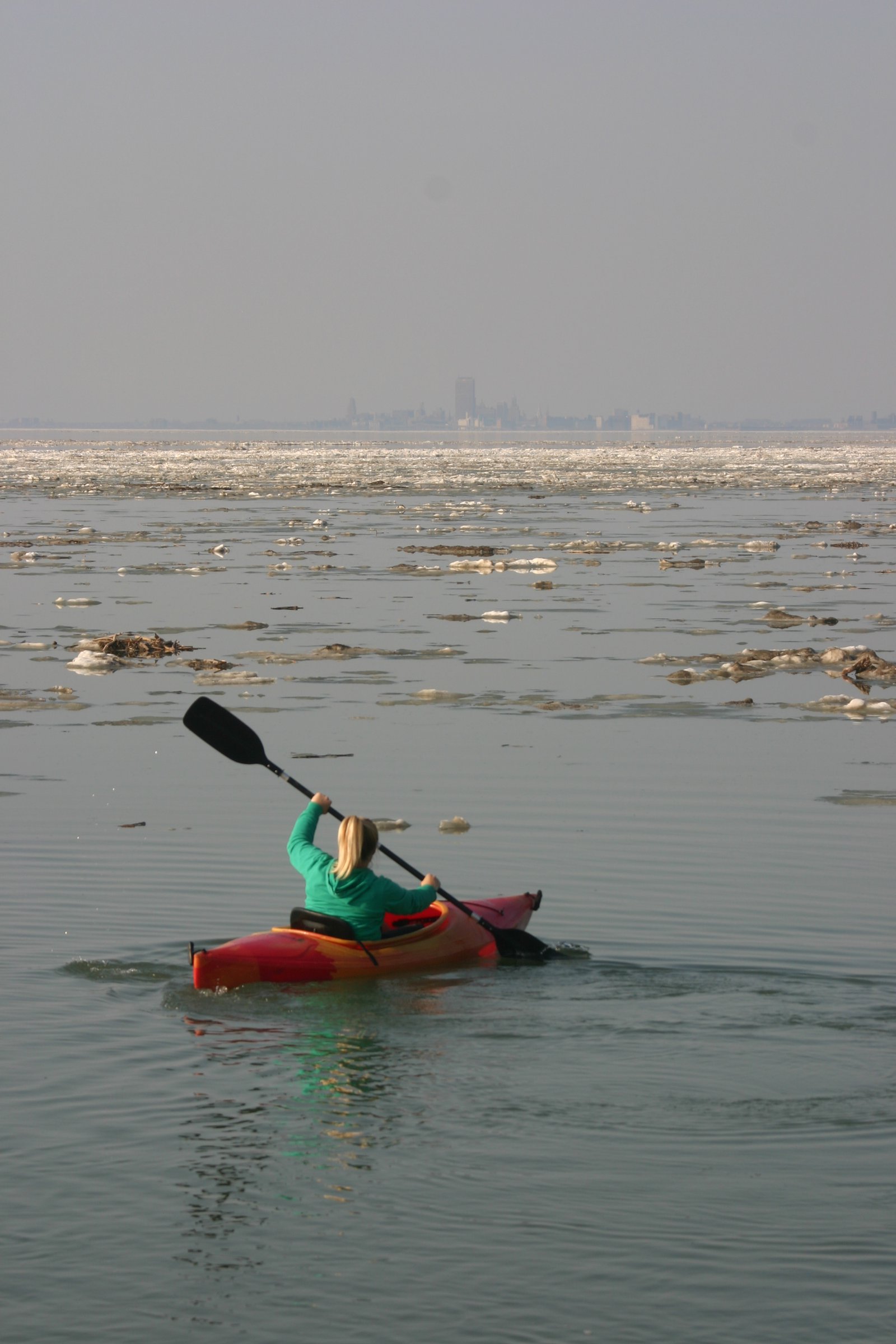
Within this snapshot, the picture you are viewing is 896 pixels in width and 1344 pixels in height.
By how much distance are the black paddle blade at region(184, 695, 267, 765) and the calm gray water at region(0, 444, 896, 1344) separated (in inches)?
25.2

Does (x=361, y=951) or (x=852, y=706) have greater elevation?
(x=852, y=706)

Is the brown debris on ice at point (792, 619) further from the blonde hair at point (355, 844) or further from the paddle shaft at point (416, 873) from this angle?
the blonde hair at point (355, 844)

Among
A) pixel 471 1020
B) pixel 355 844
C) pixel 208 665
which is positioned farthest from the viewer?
Answer: pixel 208 665

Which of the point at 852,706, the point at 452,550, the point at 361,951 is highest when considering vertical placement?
the point at 452,550

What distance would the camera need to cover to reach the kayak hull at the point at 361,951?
9047 mm

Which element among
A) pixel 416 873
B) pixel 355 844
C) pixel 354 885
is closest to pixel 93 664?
pixel 416 873

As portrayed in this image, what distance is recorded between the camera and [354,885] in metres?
9.62

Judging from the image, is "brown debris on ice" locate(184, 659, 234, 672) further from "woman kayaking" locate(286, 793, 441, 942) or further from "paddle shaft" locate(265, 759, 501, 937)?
"woman kayaking" locate(286, 793, 441, 942)

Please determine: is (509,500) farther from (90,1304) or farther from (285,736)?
(90,1304)

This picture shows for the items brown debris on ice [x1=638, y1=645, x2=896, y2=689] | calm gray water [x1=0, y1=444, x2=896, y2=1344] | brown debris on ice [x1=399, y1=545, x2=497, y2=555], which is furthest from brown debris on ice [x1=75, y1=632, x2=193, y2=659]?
brown debris on ice [x1=399, y1=545, x2=497, y2=555]

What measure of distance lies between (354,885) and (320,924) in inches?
11.0

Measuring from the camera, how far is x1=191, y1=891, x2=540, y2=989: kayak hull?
9047 millimetres

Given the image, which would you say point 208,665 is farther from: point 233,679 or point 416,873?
point 416,873

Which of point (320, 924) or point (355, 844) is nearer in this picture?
point (355, 844)
